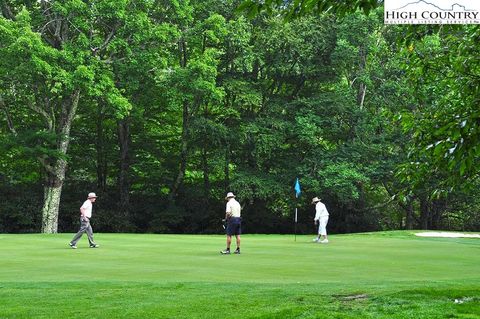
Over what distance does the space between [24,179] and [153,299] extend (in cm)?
4021

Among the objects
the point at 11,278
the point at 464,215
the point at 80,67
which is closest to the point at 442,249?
the point at 11,278

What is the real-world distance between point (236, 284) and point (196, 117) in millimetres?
34498

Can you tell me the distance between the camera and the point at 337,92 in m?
46.1

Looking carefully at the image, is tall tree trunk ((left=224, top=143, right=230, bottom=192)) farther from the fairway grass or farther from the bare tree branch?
the fairway grass

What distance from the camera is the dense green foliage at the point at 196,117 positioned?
125 feet

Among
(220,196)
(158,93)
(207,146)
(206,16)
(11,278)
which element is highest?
(206,16)

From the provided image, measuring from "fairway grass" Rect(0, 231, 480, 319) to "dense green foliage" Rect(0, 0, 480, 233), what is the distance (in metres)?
17.8

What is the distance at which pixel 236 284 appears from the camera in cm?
1198

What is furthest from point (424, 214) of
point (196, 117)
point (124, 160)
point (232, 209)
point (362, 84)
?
point (232, 209)

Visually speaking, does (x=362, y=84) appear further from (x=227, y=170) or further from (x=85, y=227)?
(x=85, y=227)

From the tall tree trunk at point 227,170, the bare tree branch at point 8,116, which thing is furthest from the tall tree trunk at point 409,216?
the bare tree branch at point 8,116

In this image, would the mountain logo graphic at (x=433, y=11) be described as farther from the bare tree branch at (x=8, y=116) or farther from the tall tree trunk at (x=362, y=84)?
the tall tree trunk at (x=362, y=84)

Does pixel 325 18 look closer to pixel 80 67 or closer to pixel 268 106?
pixel 268 106

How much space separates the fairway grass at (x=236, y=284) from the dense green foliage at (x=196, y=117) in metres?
17.8
